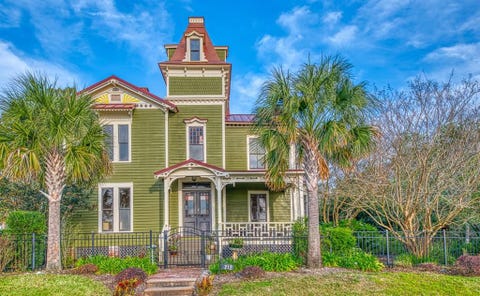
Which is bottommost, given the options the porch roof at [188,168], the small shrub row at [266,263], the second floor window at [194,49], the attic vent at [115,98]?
the small shrub row at [266,263]

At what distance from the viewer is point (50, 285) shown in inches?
342

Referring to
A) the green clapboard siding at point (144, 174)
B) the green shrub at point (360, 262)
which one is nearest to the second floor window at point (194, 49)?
the green clapboard siding at point (144, 174)

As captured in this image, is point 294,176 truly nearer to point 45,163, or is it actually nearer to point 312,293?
point 312,293

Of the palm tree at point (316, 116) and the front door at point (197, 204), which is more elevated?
the palm tree at point (316, 116)

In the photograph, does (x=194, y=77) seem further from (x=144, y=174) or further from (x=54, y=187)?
(x=54, y=187)

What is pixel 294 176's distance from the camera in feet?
50.0

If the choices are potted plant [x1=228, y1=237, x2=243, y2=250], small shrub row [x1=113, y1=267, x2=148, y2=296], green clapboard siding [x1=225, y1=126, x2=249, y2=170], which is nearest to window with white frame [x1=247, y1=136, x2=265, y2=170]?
green clapboard siding [x1=225, y1=126, x2=249, y2=170]

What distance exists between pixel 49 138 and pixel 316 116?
795 centimetres

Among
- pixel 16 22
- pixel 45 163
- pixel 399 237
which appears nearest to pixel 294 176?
pixel 399 237

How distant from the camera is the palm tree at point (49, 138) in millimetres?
9938

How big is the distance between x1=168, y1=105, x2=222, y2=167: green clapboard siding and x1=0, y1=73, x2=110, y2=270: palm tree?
5567mm

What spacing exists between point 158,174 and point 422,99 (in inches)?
436

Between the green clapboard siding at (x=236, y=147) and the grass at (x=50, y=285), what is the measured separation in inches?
346

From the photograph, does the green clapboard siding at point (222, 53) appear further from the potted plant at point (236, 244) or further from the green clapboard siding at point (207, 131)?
the potted plant at point (236, 244)
